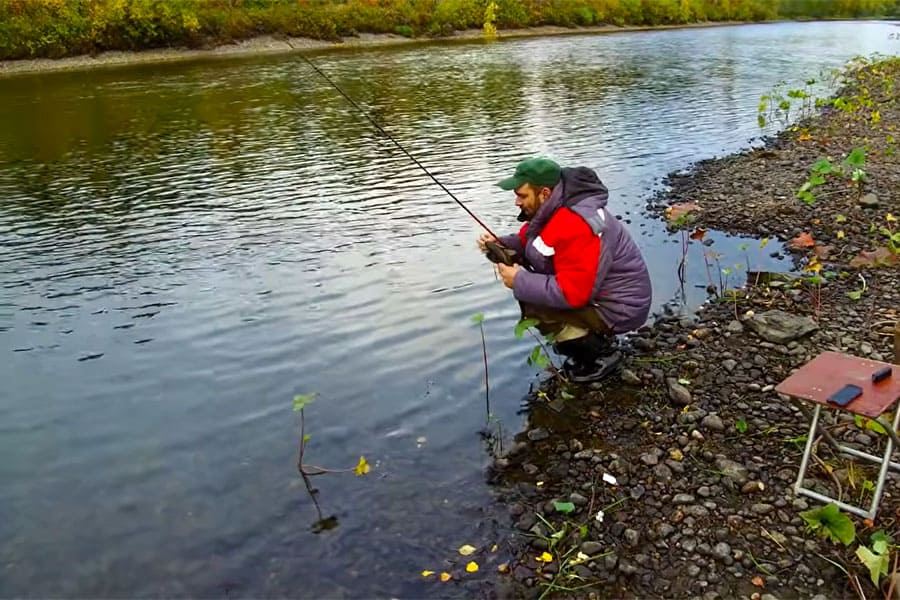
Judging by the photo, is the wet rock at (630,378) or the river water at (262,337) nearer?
the river water at (262,337)

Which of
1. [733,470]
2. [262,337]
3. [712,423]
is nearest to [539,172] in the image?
[712,423]

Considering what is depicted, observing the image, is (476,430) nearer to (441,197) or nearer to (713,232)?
(713,232)

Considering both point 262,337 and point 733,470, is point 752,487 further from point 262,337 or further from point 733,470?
point 262,337

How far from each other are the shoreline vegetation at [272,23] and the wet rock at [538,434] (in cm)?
4154

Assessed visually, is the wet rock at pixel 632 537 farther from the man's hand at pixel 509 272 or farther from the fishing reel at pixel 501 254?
the fishing reel at pixel 501 254

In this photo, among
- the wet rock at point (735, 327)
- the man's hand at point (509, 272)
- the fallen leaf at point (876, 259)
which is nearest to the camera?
the man's hand at point (509, 272)

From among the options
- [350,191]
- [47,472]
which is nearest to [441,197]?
[350,191]

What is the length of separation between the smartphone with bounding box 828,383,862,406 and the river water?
2233 millimetres

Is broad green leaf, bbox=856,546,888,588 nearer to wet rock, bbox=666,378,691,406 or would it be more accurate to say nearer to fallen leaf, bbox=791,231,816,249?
wet rock, bbox=666,378,691,406

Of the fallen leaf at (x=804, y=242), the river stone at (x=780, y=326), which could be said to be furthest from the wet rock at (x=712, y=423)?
the fallen leaf at (x=804, y=242)

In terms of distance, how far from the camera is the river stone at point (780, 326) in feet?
21.9

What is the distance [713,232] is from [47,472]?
887cm

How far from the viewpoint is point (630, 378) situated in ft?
20.6

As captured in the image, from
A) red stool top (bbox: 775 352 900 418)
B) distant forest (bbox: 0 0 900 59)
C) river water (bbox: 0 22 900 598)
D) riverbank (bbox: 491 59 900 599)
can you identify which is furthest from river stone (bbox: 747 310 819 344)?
distant forest (bbox: 0 0 900 59)
